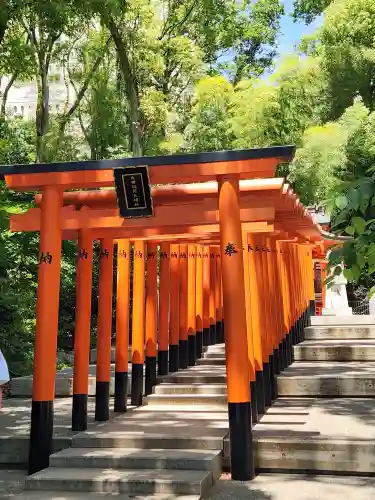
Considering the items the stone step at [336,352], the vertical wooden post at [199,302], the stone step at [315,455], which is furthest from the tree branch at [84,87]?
the stone step at [315,455]

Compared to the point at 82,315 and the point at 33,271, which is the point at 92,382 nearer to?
the point at 82,315

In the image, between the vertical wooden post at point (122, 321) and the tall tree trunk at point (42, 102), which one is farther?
the tall tree trunk at point (42, 102)

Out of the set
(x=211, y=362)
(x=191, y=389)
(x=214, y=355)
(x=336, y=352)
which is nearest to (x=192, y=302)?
(x=211, y=362)

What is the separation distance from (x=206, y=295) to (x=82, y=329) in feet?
19.2

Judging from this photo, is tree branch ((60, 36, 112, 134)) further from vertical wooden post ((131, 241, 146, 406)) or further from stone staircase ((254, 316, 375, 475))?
vertical wooden post ((131, 241, 146, 406))

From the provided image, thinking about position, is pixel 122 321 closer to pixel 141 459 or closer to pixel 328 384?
pixel 141 459

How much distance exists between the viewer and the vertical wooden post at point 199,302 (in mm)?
11984

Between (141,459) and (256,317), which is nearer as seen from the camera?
→ (141,459)

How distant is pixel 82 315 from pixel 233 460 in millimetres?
2396

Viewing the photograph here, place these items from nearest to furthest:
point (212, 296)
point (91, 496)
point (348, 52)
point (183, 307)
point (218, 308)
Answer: point (91, 496)
point (183, 307)
point (212, 296)
point (218, 308)
point (348, 52)

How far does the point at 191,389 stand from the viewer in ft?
30.1

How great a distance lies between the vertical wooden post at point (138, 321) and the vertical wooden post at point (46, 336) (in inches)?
93.0

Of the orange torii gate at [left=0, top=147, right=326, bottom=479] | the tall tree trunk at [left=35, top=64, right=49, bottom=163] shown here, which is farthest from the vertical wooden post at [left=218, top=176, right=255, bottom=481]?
the tall tree trunk at [left=35, top=64, right=49, bottom=163]

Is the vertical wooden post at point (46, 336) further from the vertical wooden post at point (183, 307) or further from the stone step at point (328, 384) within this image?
the vertical wooden post at point (183, 307)
